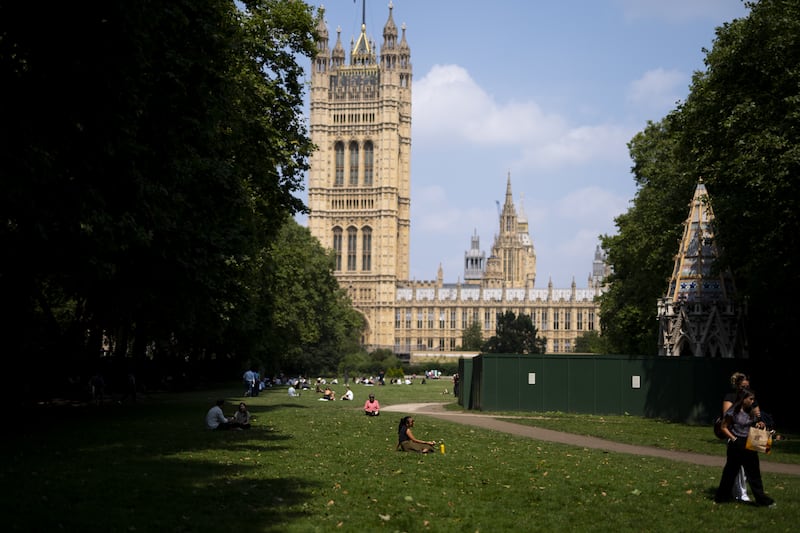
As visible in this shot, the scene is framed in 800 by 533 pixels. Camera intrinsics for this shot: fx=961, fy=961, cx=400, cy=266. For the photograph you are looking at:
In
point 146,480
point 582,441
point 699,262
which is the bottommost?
point 582,441

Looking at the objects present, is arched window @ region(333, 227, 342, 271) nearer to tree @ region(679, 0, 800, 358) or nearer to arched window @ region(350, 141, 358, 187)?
arched window @ region(350, 141, 358, 187)

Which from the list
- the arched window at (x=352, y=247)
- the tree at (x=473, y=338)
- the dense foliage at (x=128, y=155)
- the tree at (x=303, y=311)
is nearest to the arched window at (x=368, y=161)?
the arched window at (x=352, y=247)

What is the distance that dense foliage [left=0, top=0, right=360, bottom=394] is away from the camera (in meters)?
15.4

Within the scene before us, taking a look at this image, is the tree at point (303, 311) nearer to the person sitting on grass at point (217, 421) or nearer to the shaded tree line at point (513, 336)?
the person sitting on grass at point (217, 421)

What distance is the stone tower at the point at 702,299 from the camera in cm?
3031

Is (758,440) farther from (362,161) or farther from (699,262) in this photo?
(362,161)

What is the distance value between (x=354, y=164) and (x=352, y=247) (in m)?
12.5

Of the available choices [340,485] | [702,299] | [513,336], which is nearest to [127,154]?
[340,485]

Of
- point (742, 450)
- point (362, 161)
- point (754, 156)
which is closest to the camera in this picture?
point (742, 450)

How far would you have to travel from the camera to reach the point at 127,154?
667 inches

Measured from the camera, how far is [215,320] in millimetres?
31688

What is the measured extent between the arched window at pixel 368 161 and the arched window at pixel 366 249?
279 inches

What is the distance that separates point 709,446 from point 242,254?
1205 centimetres

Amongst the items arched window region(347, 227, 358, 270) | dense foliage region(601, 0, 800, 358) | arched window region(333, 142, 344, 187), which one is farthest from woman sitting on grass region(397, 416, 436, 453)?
arched window region(333, 142, 344, 187)
